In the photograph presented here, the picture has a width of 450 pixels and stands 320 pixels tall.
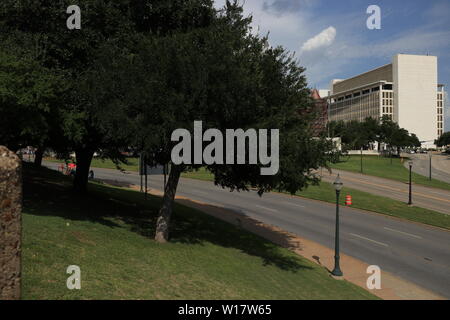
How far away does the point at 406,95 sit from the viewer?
503 feet

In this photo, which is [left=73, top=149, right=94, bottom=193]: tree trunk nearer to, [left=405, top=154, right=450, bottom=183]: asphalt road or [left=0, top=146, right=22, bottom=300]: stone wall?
[left=0, top=146, right=22, bottom=300]: stone wall

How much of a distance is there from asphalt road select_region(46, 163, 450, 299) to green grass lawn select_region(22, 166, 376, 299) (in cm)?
348

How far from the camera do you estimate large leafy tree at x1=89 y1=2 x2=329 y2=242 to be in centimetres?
1077

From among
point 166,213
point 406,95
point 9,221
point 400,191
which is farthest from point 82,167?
point 406,95

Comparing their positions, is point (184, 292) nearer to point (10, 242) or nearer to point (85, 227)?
point (10, 242)

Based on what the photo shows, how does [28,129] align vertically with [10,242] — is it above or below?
above

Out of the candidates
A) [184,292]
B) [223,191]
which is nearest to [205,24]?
[184,292]

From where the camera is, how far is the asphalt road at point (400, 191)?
107 feet

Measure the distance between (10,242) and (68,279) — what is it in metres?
2.62

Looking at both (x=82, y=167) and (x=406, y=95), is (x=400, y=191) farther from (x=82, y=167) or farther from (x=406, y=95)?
(x=406, y=95)

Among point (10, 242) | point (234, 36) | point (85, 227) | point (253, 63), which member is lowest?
point (85, 227)

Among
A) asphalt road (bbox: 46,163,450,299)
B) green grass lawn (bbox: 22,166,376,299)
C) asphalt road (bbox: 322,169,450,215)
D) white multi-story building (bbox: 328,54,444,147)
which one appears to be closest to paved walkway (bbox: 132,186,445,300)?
asphalt road (bbox: 46,163,450,299)

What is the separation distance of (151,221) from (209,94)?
25.6 ft

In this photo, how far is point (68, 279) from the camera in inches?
297
